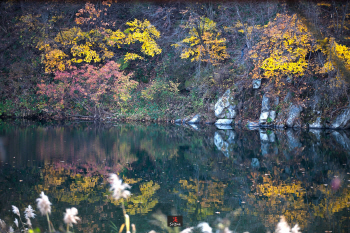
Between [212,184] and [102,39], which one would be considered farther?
[102,39]

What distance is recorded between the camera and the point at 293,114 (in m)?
18.4

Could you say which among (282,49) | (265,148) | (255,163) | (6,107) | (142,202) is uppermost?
(282,49)

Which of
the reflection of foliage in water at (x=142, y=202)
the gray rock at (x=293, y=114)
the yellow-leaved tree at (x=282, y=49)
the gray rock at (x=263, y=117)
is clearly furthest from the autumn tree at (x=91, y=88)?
the reflection of foliage in water at (x=142, y=202)

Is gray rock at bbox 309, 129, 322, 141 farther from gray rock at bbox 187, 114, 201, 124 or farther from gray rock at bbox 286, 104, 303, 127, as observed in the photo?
gray rock at bbox 187, 114, 201, 124

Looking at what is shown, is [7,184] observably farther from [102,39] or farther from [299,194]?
[102,39]

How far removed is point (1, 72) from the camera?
23812 millimetres

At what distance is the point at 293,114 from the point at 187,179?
12315 millimetres

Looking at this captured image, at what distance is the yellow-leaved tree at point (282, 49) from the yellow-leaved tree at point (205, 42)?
10.3 ft

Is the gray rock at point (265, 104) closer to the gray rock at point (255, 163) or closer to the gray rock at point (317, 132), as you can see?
the gray rock at point (317, 132)

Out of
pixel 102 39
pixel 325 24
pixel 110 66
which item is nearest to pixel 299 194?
pixel 325 24

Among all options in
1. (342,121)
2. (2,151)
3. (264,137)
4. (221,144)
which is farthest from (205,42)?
(2,151)

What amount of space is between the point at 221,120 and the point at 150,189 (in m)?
13.8

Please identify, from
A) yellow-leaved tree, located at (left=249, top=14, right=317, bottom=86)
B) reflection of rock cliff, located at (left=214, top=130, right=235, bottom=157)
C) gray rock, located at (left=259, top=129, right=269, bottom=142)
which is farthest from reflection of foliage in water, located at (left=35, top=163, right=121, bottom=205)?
yellow-leaved tree, located at (left=249, top=14, right=317, bottom=86)

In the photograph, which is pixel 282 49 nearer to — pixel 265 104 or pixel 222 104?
pixel 265 104
